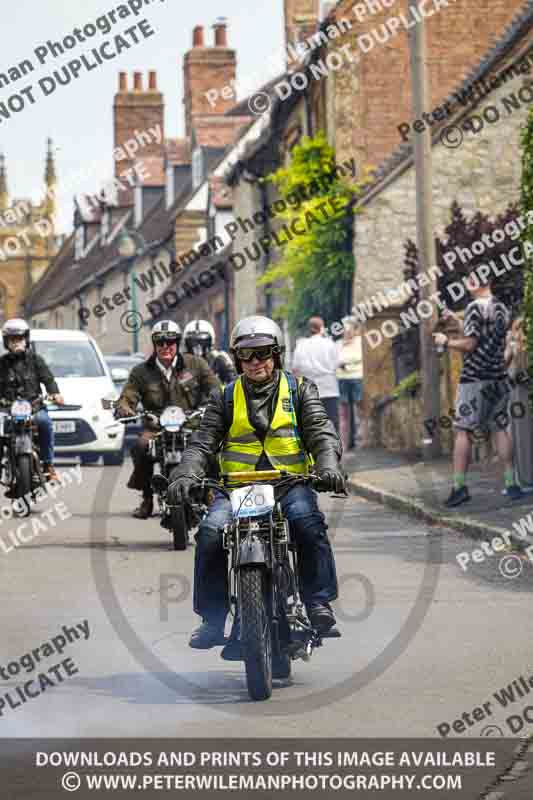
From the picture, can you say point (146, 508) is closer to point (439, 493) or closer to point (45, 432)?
point (45, 432)

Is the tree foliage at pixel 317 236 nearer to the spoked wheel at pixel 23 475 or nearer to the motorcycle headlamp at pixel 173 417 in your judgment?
the spoked wheel at pixel 23 475

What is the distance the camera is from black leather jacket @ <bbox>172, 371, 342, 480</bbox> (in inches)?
304

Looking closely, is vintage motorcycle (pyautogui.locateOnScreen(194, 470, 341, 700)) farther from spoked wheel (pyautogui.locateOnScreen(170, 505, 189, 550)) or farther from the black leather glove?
spoked wheel (pyautogui.locateOnScreen(170, 505, 189, 550))

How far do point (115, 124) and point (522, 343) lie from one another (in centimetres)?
5703

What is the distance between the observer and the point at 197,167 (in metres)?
55.2

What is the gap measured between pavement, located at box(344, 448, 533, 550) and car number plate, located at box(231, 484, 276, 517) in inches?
201

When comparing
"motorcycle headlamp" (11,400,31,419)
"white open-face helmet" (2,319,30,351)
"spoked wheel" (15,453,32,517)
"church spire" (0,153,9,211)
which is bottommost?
"spoked wheel" (15,453,32,517)

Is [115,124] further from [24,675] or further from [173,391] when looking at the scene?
[24,675]

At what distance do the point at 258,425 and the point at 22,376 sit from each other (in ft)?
29.0

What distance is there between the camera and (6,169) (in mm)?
143750

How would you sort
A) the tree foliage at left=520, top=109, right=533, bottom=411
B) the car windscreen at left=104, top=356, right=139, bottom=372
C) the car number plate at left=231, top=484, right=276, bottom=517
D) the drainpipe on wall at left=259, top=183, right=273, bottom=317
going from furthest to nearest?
the drainpipe on wall at left=259, top=183, right=273, bottom=317, the car windscreen at left=104, top=356, right=139, bottom=372, the tree foliage at left=520, top=109, right=533, bottom=411, the car number plate at left=231, top=484, right=276, bottom=517

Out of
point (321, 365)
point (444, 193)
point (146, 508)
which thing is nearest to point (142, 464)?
point (146, 508)

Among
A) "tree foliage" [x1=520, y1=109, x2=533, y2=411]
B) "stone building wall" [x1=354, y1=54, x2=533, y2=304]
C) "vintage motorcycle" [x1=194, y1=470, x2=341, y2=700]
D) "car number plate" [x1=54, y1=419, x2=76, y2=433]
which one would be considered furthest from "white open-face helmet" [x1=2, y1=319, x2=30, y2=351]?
"stone building wall" [x1=354, y1=54, x2=533, y2=304]

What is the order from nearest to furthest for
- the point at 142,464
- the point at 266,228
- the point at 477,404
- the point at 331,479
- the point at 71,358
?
the point at 331,479 → the point at 142,464 → the point at 477,404 → the point at 71,358 → the point at 266,228
